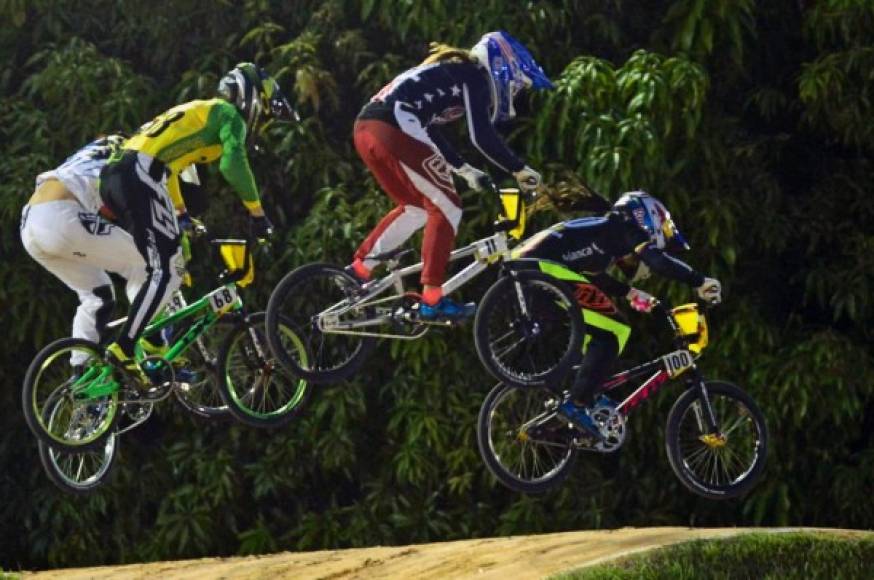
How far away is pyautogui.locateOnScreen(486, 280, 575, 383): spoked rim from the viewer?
501 inches

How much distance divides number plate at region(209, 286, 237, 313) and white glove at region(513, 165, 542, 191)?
6.57 ft

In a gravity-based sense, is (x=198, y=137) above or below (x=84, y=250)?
above

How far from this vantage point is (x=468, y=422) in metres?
16.3

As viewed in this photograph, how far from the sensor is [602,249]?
13672 millimetres

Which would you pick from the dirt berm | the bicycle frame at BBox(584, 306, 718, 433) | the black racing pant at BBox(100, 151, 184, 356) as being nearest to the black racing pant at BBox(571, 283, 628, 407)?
the bicycle frame at BBox(584, 306, 718, 433)

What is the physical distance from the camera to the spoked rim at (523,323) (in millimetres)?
12734

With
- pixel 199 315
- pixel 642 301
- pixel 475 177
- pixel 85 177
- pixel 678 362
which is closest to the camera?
pixel 475 177

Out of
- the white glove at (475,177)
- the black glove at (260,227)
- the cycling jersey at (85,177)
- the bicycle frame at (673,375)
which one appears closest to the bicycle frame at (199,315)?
the black glove at (260,227)

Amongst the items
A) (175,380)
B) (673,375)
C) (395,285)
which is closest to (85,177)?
(175,380)

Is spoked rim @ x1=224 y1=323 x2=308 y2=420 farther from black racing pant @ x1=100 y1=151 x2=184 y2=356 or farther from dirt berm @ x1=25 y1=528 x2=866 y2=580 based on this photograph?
dirt berm @ x1=25 y1=528 x2=866 y2=580

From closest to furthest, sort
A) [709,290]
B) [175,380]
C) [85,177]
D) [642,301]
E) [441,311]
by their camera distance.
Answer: [441,311], [175,380], [85,177], [642,301], [709,290]

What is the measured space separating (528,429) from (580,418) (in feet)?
1.14

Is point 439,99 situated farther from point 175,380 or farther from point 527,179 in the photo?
point 175,380

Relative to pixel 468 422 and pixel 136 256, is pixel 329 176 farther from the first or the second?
pixel 136 256
